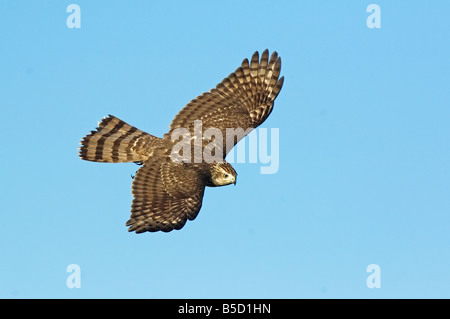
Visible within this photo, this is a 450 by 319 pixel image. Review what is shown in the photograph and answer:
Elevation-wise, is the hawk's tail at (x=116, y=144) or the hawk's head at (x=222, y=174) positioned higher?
the hawk's tail at (x=116, y=144)

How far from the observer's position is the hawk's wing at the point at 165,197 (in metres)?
15.6

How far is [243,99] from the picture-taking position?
1720 cm

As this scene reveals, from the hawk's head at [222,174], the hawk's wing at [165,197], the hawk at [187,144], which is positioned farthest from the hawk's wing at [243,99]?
the hawk's wing at [165,197]

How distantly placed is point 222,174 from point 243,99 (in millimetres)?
2142

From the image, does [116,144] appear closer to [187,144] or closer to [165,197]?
[187,144]

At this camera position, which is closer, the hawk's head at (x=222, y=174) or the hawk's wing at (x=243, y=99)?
the hawk's head at (x=222, y=174)

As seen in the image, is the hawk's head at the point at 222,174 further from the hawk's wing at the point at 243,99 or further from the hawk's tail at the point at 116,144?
the hawk's tail at the point at 116,144

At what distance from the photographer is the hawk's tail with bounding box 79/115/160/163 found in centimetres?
1642

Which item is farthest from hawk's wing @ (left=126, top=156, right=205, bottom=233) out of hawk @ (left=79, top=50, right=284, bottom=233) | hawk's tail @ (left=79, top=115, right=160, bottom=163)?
hawk's tail @ (left=79, top=115, right=160, bottom=163)

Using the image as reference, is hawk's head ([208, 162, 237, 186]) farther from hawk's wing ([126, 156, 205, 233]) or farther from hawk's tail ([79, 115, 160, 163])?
hawk's tail ([79, 115, 160, 163])

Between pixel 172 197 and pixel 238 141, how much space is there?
6.44 ft

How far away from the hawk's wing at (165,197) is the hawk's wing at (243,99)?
4.25 ft
